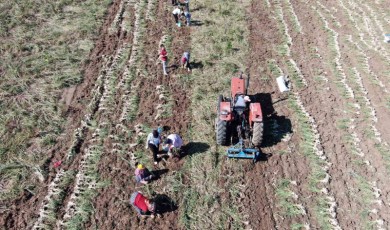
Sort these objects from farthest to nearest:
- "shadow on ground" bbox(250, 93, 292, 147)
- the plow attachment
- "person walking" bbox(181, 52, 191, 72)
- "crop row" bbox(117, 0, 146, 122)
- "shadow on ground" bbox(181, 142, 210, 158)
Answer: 1. "person walking" bbox(181, 52, 191, 72)
2. "crop row" bbox(117, 0, 146, 122)
3. "shadow on ground" bbox(250, 93, 292, 147)
4. "shadow on ground" bbox(181, 142, 210, 158)
5. the plow attachment

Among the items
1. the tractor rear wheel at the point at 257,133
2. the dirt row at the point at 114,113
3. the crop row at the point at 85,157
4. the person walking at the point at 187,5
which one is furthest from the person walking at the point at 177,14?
the tractor rear wheel at the point at 257,133

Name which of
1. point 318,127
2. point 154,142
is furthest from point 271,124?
point 154,142

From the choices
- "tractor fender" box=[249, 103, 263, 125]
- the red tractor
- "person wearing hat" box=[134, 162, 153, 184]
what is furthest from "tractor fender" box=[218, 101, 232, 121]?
"person wearing hat" box=[134, 162, 153, 184]

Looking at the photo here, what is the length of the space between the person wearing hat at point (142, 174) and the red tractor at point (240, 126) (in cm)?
222

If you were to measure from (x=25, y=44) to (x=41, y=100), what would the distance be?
4.20m

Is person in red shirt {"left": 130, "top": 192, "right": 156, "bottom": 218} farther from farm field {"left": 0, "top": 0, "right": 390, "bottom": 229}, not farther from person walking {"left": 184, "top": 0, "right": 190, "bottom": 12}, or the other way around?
person walking {"left": 184, "top": 0, "right": 190, "bottom": 12}

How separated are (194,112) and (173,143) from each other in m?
2.08

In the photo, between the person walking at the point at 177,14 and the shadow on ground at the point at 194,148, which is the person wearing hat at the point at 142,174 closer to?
the shadow on ground at the point at 194,148

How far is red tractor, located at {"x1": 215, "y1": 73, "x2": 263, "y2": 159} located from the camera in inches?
386

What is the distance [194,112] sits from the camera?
1175 cm

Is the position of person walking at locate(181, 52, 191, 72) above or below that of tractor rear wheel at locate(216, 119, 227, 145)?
below

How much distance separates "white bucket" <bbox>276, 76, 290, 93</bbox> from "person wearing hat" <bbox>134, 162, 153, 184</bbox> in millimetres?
5849

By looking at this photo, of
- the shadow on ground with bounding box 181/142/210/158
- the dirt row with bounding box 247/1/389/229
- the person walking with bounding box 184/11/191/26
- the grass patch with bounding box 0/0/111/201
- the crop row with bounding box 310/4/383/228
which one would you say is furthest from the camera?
the person walking with bounding box 184/11/191/26

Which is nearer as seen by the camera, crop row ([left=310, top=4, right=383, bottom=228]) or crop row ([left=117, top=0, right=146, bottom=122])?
crop row ([left=310, top=4, right=383, bottom=228])
